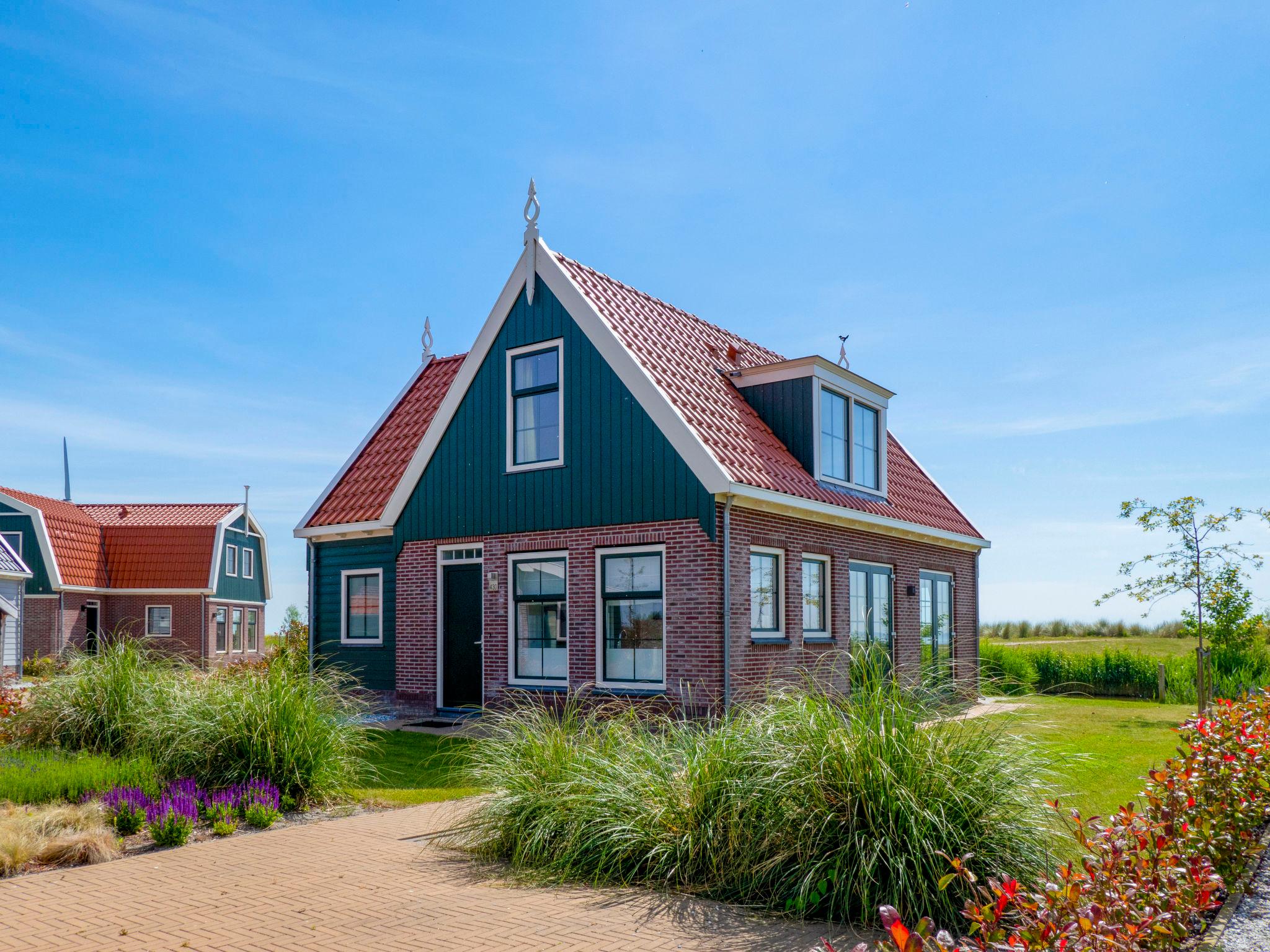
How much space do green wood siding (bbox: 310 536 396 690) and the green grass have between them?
273cm

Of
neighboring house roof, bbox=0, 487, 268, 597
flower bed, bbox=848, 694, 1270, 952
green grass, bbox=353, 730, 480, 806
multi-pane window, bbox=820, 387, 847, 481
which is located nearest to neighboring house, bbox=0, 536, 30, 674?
neighboring house roof, bbox=0, 487, 268, 597

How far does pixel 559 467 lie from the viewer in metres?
14.1

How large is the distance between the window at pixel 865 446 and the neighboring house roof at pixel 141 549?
1238 inches

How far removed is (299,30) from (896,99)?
228 inches

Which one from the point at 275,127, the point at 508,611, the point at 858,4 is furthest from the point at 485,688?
the point at 858,4

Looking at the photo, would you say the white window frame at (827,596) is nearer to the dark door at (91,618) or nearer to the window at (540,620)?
the window at (540,620)

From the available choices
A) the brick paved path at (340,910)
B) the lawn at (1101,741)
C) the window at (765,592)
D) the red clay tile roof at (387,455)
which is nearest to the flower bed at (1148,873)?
the lawn at (1101,741)

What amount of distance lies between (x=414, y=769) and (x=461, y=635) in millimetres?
4178

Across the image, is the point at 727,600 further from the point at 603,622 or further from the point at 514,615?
the point at 514,615

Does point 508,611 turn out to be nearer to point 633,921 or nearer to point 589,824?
point 589,824

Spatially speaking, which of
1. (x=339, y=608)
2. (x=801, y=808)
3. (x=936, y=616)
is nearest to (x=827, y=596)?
(x=936, y=616)

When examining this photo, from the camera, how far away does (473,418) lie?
15.2m

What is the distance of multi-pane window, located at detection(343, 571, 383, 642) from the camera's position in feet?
55.6

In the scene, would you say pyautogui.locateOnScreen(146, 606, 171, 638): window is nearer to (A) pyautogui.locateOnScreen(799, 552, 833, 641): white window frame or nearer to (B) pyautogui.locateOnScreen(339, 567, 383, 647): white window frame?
(B) pyautogui.locateOnScreen(339, 567, 383, 647): white window frame
